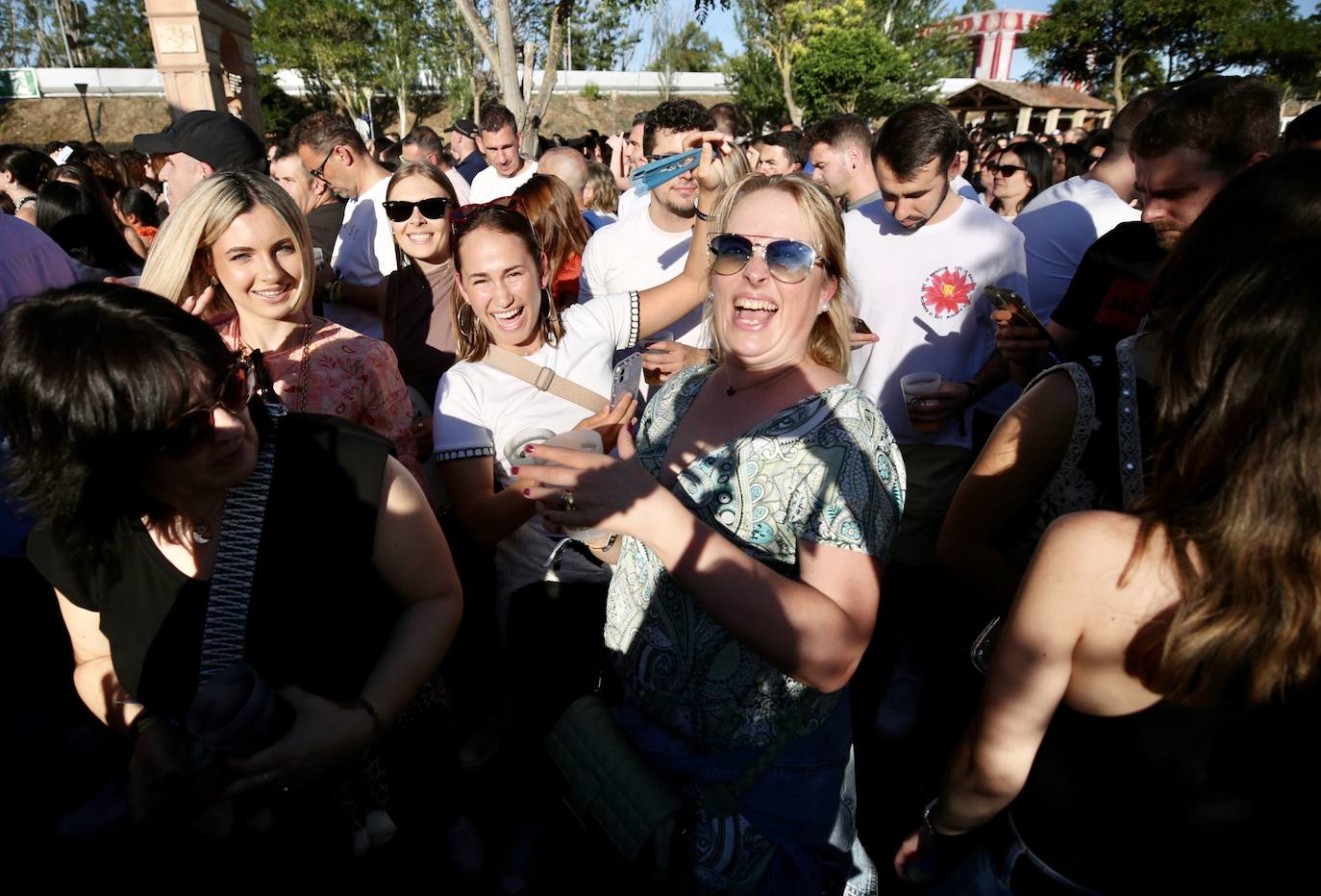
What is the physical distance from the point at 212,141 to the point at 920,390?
3.83 metres

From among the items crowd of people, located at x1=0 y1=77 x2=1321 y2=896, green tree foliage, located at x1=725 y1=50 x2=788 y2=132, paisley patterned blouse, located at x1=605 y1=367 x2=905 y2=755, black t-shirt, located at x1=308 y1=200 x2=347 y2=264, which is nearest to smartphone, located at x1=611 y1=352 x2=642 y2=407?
crowd of people, located at x1=0 y1=77 x2=1321 y2=896

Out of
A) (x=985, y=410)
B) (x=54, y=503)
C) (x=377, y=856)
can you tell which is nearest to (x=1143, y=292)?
(x=985, y=410)

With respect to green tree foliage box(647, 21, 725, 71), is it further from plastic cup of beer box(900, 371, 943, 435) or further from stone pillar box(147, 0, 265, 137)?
plastic cup of beer box(900, 371, 943, 435)

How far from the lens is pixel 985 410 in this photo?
3.46 meters

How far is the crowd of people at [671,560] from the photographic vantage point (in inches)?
43.8

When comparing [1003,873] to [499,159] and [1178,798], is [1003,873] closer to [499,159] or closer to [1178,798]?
[1178,798]

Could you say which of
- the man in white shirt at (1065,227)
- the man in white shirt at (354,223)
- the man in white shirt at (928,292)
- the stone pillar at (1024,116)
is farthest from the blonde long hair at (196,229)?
the stone pillar at (1024,116)

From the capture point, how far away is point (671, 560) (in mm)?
1330

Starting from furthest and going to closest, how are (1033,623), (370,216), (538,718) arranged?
(370,216), (538,718), (1033,623)

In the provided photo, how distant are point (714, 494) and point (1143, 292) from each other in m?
1.94

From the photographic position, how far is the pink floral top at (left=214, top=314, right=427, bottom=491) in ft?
7.86

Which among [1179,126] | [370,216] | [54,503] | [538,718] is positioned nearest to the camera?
[54,503]

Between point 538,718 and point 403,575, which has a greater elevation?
point 403,575

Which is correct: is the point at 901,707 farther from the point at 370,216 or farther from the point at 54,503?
the point at 370,216
